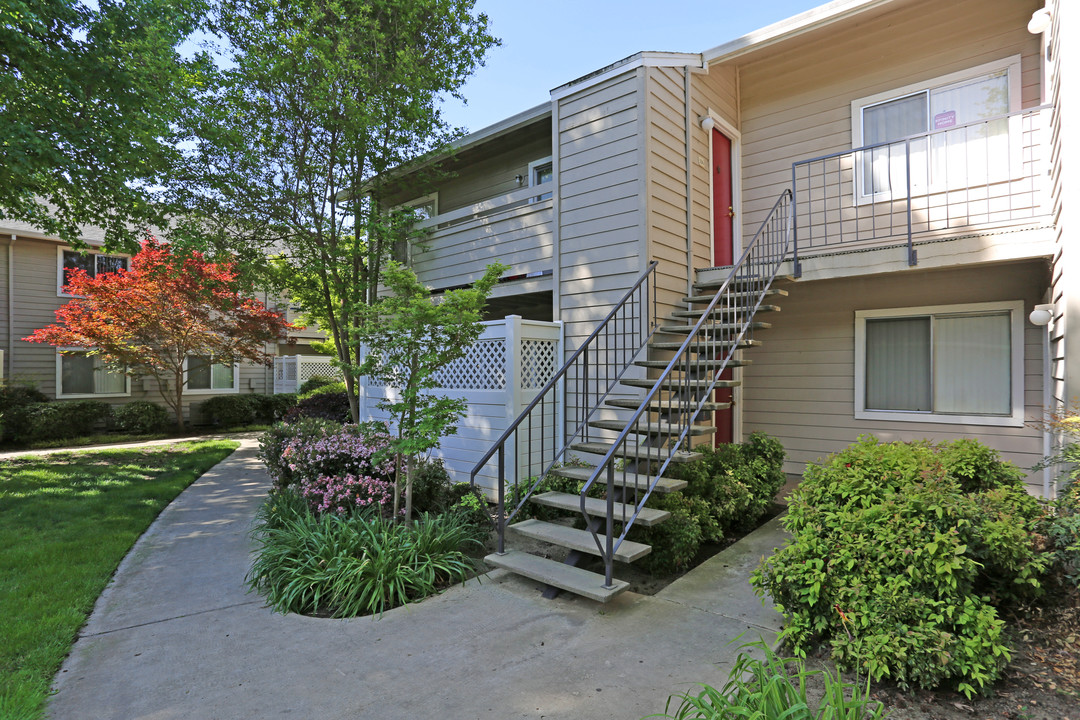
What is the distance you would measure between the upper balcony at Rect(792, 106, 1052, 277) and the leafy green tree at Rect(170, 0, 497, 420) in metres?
5.74

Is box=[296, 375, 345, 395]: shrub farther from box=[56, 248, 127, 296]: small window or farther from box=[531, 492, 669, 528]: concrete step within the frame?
box=[531, 492, 669, 528]: concrete step

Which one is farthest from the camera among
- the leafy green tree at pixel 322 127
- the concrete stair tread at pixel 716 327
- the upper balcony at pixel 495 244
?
the leafy green tree at pixel 322 127

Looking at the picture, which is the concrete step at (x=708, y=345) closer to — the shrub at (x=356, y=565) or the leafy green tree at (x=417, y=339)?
the leafy green tree at (x=417, y=339)

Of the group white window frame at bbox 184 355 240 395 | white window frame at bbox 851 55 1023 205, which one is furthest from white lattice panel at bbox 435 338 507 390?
white window frame at bbox 184 355 240 395

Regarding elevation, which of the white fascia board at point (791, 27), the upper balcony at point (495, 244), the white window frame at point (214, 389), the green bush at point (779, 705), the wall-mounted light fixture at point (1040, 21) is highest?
the white fascia board at point (791, 27)

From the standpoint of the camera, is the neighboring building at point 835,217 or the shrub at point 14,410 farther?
the shrub at point 14,410

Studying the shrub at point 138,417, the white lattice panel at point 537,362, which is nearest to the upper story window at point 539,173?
the white lattice panel at point 537,362

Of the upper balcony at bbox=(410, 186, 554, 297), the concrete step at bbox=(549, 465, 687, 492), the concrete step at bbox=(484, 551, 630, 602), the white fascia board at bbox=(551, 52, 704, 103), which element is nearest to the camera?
the concrete step at bbox=(484, 551, 630, 602)

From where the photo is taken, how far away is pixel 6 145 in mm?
6277

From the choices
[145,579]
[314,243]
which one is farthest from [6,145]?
[145,579]

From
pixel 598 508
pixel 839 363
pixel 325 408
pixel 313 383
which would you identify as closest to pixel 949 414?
pixel 839 363

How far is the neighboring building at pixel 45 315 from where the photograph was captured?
486 inches

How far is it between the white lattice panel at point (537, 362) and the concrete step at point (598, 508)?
184cm

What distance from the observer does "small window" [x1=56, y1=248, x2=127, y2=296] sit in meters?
13.0
